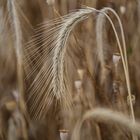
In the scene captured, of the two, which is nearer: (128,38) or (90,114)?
(90,114)

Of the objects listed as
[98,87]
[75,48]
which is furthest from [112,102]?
[75,48]

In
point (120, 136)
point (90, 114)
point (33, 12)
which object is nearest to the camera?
point (90, 114)

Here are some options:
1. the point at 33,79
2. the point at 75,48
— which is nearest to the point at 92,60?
the point at 75,48

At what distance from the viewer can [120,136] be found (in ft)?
3.68

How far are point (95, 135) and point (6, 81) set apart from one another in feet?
1.09

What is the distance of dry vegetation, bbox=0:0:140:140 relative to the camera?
3.68ft

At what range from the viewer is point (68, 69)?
46.0 inches

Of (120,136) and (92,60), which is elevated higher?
(92,60)

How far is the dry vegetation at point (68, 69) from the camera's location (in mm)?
1121

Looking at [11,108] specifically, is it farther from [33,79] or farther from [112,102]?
[112,102]

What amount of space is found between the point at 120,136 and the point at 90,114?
0.51 ft

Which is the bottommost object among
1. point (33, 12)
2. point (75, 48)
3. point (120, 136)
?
point (120, 136)

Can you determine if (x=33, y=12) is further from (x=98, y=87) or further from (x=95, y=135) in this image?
(x=95, y=135)

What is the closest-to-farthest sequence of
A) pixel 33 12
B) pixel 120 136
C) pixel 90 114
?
pixel 90 114 → pixel 120 136 → pixel 33 12
